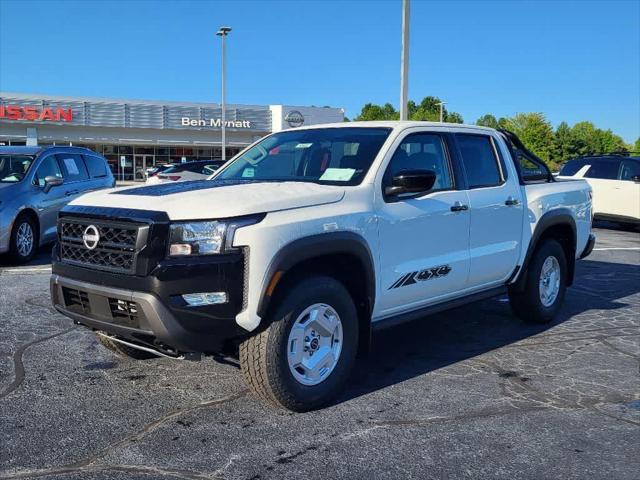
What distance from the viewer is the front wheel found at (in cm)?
387

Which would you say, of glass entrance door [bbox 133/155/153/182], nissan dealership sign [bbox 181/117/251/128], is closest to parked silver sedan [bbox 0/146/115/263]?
nissan dealership sign [bbox 181/117/251/128]

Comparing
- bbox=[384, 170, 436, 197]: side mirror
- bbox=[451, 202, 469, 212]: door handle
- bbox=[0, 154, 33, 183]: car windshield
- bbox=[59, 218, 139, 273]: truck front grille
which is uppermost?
bbox=[0, 154, 33, 183]: car windshield

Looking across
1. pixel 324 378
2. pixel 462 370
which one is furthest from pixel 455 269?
pixel 324 378

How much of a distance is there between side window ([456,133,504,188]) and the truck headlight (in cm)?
255

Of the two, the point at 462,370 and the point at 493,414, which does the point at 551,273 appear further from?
the point at 493,414

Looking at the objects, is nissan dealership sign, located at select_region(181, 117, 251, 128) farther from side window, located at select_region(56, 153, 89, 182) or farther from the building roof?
the building roof

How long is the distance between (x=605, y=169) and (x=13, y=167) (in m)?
12.8

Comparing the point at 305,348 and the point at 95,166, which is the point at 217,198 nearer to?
the point at 305,348

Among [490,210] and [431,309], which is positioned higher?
[490,210]

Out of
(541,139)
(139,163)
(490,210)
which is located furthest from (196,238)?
(541,139)

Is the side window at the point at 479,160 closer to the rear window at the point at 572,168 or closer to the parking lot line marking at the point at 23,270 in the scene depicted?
the parking lot line marking at the point at 23,270

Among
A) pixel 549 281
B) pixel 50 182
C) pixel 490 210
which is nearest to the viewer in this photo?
pixel 490 210

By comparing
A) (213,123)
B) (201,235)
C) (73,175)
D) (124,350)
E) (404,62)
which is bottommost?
(124,350)

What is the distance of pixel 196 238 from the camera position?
371cm
